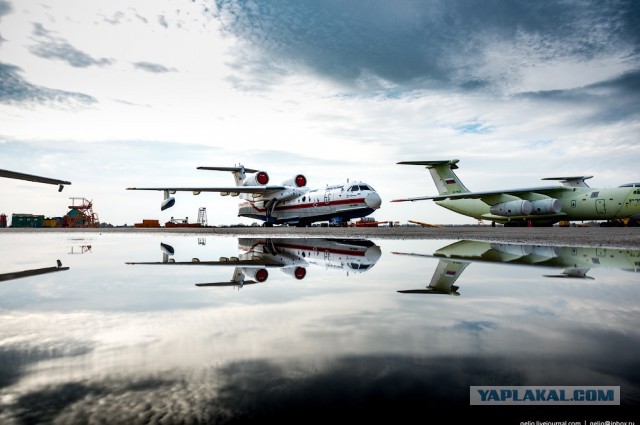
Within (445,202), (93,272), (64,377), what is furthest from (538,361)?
(445,202)

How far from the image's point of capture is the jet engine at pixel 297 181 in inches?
1316

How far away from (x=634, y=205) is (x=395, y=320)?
2830 cm

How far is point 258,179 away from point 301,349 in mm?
34168

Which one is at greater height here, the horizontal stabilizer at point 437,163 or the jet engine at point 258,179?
the horizontal stabilizer at point 437,163

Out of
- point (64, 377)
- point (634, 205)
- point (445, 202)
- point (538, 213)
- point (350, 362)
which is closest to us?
point (64, 377)

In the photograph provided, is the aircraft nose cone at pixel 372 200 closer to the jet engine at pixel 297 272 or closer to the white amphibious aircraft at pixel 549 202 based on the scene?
the white amphibious aircraft at pixel 549 202

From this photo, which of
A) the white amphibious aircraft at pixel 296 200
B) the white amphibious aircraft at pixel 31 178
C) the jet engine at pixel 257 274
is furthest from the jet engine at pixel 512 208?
the jet engine at pixel 257 274

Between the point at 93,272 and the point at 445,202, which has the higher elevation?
the point at 445,202

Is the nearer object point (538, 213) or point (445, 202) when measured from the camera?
point (538, 213)

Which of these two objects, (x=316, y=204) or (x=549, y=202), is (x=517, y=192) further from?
(x=316, y=204)

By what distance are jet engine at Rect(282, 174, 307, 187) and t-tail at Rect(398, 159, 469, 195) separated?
355 inches

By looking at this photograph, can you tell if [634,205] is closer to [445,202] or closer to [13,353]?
[445,202]

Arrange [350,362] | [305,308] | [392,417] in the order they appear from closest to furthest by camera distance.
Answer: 1. [392,417]
2. [350,362]
3. [305,308]

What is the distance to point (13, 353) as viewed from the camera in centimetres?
148
